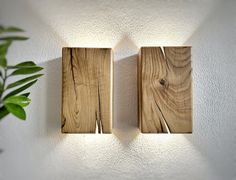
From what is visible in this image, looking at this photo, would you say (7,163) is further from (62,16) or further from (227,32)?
(227,32)

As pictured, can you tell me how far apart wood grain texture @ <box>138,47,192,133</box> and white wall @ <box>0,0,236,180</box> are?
14 centimetres

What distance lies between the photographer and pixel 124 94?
1.35 m

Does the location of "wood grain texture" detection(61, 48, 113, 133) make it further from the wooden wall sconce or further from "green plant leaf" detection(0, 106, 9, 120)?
"green plant leaf" detection(0, 106, 9, 120)

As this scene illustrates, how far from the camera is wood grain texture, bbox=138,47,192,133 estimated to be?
1199 mm

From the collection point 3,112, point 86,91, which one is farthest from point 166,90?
point 3,112

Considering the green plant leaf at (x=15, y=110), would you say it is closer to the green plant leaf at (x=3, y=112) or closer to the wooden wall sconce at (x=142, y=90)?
the green plant leaf at (x=3, y=112)

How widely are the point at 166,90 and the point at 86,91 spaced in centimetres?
40

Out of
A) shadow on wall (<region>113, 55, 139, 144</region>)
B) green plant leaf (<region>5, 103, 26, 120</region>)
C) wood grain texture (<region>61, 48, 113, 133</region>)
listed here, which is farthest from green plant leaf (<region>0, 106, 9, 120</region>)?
shadow on wall (<region>113, 55, 139, 144</region>)

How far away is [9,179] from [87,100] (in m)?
0.62

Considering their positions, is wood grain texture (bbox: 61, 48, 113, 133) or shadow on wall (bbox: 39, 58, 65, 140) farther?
shadow on wall (bbox: 39, 58, 65, 140)

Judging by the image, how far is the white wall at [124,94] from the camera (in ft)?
4.34

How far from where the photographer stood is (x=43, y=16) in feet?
4.53

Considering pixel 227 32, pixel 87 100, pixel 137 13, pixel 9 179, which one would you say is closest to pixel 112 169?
pixel 87 100

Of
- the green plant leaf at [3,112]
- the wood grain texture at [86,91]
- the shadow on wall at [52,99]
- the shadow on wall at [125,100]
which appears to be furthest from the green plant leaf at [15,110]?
the shadow on wall at [125,100]
